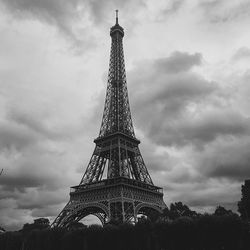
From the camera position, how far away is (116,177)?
7250cm

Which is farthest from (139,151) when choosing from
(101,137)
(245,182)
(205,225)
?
(205,225)

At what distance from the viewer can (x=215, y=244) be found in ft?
149

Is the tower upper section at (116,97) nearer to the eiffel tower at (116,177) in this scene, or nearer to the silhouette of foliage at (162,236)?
the eiffel tower at (116,177)

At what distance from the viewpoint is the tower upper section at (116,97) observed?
87812 millimetres

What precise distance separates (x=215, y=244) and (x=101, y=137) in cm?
4645

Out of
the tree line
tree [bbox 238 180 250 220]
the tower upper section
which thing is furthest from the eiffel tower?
tree [bbox 238 180 250 220]

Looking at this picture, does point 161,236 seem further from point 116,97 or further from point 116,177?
point 116,97

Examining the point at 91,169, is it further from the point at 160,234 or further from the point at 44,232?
the point at 160,234

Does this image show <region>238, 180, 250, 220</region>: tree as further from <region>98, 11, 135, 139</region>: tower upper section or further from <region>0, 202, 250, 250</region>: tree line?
<region>98, 11, 135, 139</region>: tower upper section

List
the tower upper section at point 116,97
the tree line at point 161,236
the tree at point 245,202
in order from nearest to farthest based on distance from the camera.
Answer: the tree line at point 161,236 < the tree at point 245,202 < the tower upper section at point 116,97

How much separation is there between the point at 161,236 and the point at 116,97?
171ft

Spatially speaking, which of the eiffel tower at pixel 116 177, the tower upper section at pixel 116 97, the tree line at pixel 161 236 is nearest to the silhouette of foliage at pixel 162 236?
the tree line at pixel 161 236

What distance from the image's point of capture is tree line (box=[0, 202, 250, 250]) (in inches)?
1778

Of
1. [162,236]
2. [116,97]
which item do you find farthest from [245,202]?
[116,97]
